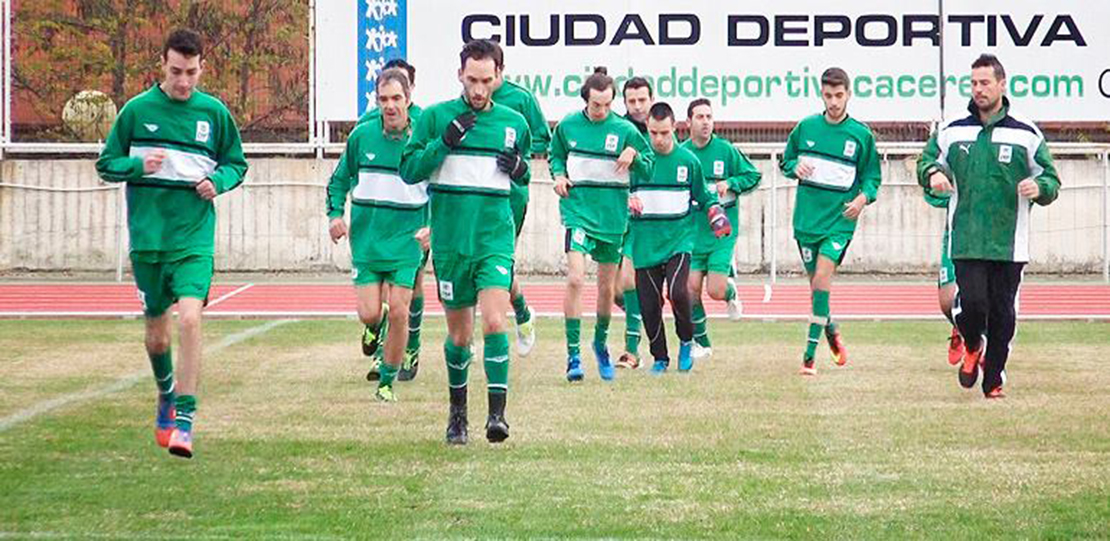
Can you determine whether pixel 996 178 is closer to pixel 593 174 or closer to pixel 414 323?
pixel 593 174

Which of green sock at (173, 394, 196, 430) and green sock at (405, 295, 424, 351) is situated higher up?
green sock at (405, 295, 424, 351)

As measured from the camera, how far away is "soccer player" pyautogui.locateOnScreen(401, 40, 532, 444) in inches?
401

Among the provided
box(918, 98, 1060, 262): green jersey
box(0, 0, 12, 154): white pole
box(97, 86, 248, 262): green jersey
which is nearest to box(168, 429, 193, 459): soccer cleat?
box(97, 86, 248, 262): green jersey

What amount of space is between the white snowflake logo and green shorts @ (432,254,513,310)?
63.1 ft

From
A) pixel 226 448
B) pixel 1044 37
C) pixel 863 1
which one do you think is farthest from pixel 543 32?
pixel 226 448

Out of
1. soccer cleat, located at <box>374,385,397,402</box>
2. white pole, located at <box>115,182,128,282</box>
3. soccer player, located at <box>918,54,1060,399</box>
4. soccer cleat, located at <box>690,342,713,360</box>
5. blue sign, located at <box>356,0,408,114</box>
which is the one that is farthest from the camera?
blue sign, located at <box>356,0,408,114</box>

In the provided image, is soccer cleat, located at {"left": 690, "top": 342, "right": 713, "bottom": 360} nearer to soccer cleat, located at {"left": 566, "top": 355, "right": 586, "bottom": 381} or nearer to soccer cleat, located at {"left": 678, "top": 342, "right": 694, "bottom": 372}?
soccer cleat, located at {"left": 678, "top": 342, "right": 694, "bottom": 372}

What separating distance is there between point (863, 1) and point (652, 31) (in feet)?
10.3

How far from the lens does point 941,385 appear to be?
→ 13547mm

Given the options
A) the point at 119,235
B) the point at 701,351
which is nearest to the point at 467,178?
the point at 701,351

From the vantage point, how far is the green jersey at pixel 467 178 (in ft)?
33.6

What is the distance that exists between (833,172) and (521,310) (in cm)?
264

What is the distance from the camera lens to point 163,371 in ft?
34.4

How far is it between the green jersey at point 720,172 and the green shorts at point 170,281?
6.25 m
